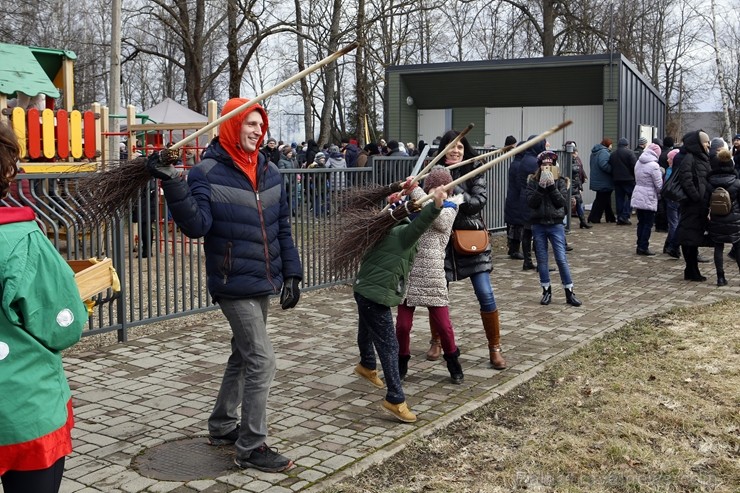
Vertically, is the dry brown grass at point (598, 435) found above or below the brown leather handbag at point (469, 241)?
below

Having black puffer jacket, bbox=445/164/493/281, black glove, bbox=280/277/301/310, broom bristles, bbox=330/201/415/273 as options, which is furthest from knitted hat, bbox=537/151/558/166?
black glove, bbox=280/277/301/310

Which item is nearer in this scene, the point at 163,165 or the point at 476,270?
the point at 163,165

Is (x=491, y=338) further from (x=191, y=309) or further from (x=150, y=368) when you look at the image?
(x=191, y=309)

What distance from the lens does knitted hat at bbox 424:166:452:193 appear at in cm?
610

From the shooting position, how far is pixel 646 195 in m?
14.6

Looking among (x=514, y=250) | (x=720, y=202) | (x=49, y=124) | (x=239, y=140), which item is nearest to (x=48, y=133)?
(x=49, y=124)

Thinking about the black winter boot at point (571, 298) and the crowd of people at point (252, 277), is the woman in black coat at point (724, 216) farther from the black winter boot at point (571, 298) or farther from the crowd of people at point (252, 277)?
the black winter boot at point (571, 298)

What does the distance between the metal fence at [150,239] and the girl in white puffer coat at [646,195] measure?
5.75 meters

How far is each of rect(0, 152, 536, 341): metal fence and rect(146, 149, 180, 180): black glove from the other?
1737 millimetres

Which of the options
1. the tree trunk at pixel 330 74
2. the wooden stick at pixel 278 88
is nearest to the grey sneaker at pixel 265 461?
the wooden stick at pixel 278 88

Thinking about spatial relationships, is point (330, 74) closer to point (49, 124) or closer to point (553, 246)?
point (49, 124)

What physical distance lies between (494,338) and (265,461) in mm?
2890

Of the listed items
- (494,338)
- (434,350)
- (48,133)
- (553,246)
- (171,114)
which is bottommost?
(434,350)

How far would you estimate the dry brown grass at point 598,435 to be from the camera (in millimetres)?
4703
